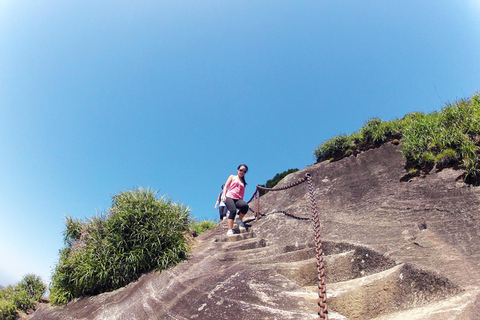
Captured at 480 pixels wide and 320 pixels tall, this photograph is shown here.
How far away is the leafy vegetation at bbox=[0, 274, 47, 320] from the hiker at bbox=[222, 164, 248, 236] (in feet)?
→ 25.4

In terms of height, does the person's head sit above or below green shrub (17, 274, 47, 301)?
above

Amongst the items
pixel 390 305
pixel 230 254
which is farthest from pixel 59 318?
pixel 390 305

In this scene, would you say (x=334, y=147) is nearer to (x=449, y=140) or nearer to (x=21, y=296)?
(x=449, y=140)

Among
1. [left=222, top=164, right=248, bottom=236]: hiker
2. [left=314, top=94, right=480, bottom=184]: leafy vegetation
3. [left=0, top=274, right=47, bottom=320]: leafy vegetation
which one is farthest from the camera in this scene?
[left=0, top=274, right=47, bottom=320]: leafy vegetation

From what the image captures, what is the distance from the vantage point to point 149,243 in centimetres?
518

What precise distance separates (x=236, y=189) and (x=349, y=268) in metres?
3.03

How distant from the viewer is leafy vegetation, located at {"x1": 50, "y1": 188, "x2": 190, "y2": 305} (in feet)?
16.5

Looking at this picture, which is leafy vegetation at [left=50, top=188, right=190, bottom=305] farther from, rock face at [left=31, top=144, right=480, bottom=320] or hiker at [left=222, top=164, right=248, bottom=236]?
hiker at [left=222, top=164, right=248, bottom=236]

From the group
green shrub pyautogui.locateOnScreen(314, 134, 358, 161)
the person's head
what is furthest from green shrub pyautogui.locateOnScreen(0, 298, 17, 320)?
green shrub pyautogui.locateOnScreen(314, 134, 358, 161)

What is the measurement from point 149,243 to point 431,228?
497cm

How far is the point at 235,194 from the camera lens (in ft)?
20.0

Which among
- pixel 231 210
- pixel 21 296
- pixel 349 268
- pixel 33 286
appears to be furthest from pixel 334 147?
pixel 33 286

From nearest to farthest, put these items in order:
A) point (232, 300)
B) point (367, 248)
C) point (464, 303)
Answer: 1. point (464, 303)
2. point (232, 300)
3. point (367, 248)

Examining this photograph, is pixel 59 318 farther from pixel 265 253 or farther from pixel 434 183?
pixel 434 183
